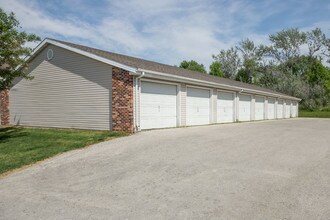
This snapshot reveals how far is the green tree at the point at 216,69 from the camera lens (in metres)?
54.8

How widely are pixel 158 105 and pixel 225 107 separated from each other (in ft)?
23.4

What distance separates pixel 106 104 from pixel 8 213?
27.9 feet

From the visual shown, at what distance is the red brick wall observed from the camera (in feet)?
38.9

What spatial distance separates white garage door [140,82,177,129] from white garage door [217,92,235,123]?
16.3 ft

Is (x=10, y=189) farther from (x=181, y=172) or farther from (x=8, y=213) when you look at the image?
(x=181, y=172)

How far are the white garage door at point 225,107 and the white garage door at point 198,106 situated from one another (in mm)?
1496

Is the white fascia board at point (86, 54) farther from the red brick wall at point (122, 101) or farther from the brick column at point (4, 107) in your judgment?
the brick column at point (4, 107)

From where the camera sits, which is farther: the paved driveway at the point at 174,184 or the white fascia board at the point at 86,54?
the white fascia board at the point at 86,54

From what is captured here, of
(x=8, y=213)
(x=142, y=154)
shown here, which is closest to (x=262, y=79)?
(x=142, y=154)

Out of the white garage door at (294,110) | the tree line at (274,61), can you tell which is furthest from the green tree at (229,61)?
the white garage door at (294,110)

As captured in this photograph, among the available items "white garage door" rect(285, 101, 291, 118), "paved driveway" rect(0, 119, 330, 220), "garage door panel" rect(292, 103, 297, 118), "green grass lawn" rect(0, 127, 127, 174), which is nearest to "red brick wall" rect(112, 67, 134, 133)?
"green grass lawn" rect(0, 127, 127, 174)

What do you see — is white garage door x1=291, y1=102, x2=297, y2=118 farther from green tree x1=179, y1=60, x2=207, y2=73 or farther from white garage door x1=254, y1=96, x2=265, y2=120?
green tree x1=179, y1=60, x2=207, y2=73

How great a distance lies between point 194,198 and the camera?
4637 mm

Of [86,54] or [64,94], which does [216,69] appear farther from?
[86,54]
